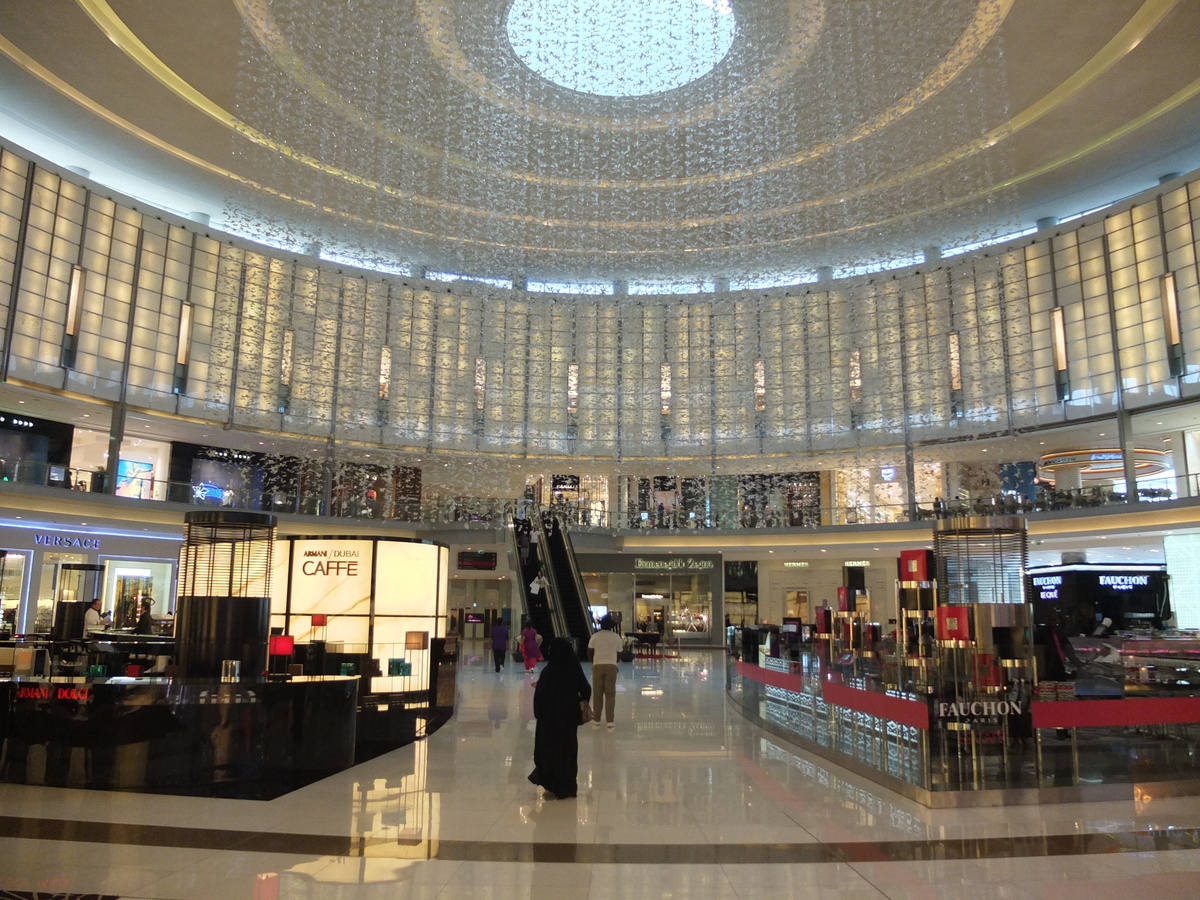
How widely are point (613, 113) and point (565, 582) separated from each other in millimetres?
12345

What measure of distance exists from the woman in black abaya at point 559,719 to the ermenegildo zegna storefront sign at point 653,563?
24.1m

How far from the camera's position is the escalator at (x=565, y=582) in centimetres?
2094

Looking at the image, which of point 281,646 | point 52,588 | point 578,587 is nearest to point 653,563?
point 578,587

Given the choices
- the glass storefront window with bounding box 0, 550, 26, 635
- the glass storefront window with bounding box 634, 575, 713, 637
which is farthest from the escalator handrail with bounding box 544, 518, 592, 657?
the glass storefront window with bounding box 0, 550, 26, 635

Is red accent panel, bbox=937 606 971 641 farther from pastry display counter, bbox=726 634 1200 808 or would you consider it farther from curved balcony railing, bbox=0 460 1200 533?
curved balcony railing, bbox=0 460 1200 533

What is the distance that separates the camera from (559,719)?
6.90m

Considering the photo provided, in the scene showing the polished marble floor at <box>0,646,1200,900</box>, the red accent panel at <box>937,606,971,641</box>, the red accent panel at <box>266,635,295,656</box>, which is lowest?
the polished marble floor at <box>0,646,1200,900</box>

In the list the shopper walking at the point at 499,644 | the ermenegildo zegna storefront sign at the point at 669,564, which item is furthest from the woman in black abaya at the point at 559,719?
the ermenegildo zegna storefront sign at the point at 669,564

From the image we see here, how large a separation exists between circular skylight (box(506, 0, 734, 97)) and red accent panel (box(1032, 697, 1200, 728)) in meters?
15.9

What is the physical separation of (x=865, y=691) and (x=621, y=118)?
18344mm

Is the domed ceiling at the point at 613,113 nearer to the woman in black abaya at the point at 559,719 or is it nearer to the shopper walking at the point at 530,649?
the shopper walking at the point at 530,649

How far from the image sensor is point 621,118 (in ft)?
74.4

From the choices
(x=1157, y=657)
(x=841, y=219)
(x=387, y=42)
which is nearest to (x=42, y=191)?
(x=387, y=42)

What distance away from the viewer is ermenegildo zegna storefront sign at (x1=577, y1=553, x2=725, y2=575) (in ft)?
103
